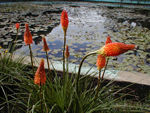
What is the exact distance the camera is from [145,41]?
16.9 ft

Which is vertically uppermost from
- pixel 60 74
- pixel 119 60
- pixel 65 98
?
pixel 65 98

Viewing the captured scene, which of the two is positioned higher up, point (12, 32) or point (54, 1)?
point (54, 1)

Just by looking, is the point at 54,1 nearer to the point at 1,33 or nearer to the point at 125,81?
the point at 1,33

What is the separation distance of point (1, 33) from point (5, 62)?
3.96 metres

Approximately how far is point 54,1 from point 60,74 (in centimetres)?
1746

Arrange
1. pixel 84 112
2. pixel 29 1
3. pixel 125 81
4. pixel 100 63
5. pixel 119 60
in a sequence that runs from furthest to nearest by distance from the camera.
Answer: pixel 29 1
pixel 119 60
pixel 125 81
pixel 84 112
pixel 100 63

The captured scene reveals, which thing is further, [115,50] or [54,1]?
[54,1]

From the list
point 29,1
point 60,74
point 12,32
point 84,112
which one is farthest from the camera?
point 29,1

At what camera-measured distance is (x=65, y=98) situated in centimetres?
134

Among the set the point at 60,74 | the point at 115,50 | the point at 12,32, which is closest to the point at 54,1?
the point at 12,32

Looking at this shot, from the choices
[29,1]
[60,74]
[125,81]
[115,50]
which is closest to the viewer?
[115,50]

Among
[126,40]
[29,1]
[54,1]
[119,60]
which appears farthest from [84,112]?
[54,1]

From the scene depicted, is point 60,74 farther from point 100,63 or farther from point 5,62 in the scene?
point 100,63

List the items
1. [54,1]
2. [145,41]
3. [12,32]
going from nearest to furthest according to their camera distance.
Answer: [145,41] → [12,32] → [54,1]
